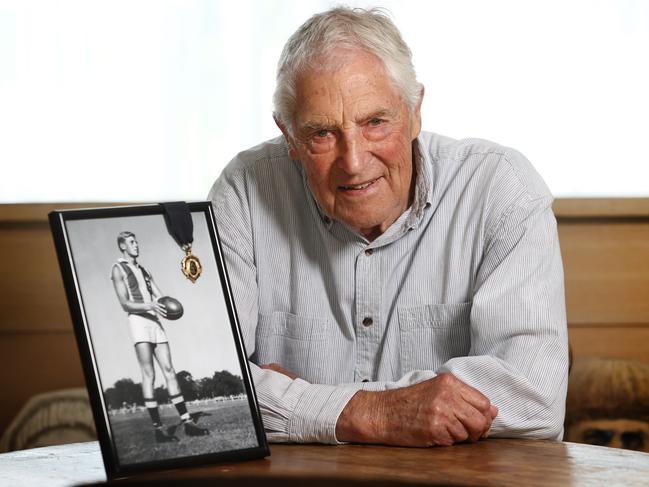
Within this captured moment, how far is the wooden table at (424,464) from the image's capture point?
3.55 ft

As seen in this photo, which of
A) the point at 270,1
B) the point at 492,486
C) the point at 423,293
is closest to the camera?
the point at 492,486

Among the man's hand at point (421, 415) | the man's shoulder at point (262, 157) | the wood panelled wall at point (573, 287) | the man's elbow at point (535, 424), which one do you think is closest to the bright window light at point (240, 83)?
the wood panelled wall at point (573, 287)

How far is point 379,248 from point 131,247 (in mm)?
700

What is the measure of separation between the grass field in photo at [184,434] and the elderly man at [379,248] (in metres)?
0.23

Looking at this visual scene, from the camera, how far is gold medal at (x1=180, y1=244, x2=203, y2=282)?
1161 millimetres

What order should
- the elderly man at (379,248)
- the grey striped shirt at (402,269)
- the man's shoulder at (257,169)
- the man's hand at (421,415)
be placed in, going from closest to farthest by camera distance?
the man's hand at (421,415), the elderly man at (379,248), the grey striped shirt at (402,269), the man's shoulder at (257,169)

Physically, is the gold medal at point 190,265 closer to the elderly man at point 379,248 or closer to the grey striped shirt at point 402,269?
the elderly man at point 379,248

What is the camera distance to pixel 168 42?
2.91 metres

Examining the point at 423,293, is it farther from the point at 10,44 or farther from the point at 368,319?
the point at 10,44

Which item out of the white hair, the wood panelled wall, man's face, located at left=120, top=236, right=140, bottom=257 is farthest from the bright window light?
man's face, located at left=120, top=236, right=140, bottom=257

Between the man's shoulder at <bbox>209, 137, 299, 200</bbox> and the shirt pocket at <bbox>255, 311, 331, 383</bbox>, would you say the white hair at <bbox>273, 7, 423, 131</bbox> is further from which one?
the shirt pocket at <bbox>255, 311, 331, 383</bbox>

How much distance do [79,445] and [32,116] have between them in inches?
70.9

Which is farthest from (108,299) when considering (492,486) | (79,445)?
(492,486)

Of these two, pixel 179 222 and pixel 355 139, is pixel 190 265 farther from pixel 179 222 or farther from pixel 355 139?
pixel 355 139
